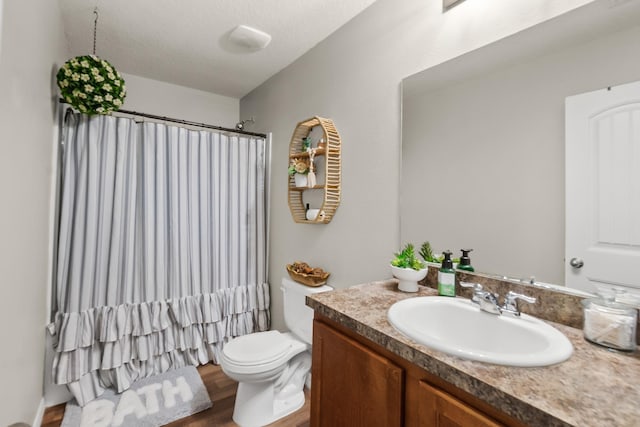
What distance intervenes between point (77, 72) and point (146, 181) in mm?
736

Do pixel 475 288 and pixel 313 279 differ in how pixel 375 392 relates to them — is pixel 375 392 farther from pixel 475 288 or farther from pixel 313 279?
pixel 313 279

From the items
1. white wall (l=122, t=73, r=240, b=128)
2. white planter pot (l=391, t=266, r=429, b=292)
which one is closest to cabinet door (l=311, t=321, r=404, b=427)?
white planter pot (l=391, t=266, r=429, b=292)

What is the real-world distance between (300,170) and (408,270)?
109 cm

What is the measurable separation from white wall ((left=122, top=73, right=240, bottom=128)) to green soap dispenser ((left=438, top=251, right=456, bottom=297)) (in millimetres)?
2639

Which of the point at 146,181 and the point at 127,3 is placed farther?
the point at 146,181

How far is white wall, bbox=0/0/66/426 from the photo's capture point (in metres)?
1.02

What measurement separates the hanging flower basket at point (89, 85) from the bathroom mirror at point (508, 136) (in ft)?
5.46

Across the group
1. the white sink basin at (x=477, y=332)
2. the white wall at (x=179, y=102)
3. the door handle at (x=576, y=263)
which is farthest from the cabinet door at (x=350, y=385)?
the white wall at (x=179, y=102)

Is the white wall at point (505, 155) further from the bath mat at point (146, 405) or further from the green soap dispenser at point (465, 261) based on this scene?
the bath mat at point (146, 405)

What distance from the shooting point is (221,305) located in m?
2.34

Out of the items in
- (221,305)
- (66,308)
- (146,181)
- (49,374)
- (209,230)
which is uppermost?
(146,181)

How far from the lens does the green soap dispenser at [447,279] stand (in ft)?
3.76

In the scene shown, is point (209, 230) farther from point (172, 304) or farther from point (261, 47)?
point (261, 47)

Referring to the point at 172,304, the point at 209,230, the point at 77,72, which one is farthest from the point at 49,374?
the point at 77,72
